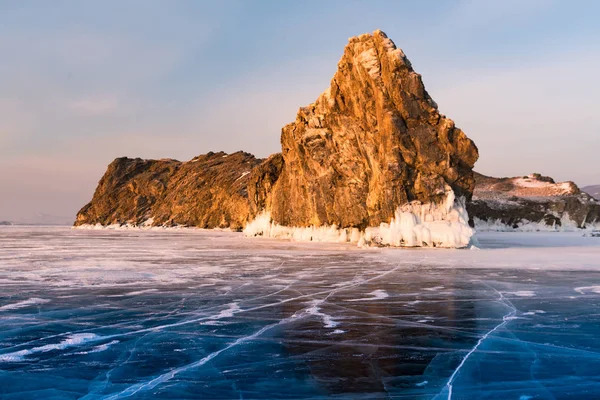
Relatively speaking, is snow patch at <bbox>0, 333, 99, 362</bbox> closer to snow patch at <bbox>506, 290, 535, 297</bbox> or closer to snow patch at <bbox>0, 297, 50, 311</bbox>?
snow patch at <bbox>0, 297, 50, 311</bbox>

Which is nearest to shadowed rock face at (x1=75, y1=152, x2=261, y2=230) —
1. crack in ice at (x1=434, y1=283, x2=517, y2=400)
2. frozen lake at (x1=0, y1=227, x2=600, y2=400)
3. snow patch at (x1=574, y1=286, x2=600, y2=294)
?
frozen lake at (x1=0, y1=227, x2=600, y2=400)

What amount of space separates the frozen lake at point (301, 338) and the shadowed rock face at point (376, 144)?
1955 cm

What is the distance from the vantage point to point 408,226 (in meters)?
34.9

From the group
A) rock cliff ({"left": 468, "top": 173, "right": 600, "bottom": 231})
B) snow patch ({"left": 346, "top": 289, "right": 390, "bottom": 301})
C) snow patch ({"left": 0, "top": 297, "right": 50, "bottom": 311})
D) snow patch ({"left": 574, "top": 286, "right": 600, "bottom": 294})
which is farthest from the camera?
rock cliff ({"left": 468, "top": 173, "right": 600, "bottom": 231})

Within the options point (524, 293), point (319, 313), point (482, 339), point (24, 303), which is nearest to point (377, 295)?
point (319, 313)

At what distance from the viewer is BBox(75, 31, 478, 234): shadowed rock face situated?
3567 centimetres

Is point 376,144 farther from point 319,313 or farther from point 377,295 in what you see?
point 319,313

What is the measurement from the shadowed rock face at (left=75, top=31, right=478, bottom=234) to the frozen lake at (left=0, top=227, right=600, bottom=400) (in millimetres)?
19657

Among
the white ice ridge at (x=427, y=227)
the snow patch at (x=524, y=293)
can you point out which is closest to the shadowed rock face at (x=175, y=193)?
the white ice ridge at (x=427, y=227)

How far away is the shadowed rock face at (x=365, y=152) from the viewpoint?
35.7 metres

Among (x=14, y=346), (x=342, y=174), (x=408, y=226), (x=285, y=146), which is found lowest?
(x=14, y=346)

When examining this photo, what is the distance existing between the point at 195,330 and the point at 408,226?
27236 mm

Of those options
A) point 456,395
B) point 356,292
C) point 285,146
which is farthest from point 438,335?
point 285,146

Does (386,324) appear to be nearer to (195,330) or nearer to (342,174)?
(195,330)
